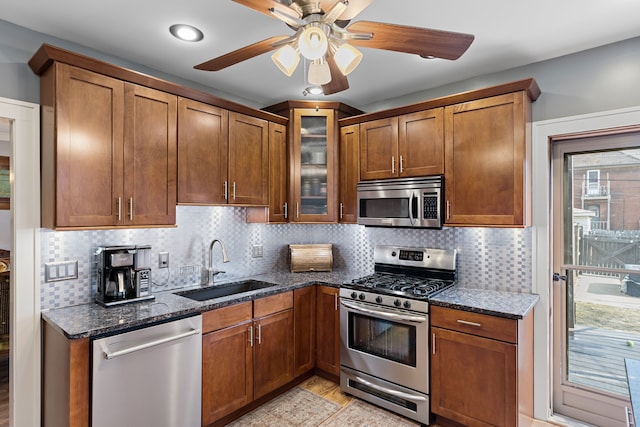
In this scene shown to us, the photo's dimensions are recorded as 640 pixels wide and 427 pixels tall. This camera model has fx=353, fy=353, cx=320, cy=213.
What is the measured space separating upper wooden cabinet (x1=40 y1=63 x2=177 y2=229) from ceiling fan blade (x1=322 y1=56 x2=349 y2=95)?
1.15 m

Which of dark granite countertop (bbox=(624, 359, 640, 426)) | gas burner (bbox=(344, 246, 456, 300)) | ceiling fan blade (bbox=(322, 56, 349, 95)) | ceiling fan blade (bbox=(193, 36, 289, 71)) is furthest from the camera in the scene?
gas burner (bbox=(344, 246, 456, 300))

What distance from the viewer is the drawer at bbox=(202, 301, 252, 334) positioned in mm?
2274

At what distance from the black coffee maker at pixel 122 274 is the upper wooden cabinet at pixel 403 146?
73.9 inches

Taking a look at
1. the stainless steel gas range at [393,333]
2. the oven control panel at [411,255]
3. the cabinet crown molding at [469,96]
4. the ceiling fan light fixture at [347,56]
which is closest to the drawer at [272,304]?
the stainless steel gas range at [393,333]

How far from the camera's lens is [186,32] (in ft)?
6.95

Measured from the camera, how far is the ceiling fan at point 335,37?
1329mm

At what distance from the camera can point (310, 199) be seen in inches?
129

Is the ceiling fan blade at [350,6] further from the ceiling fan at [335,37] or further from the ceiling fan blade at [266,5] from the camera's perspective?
the ceiling fan blade at [266,5]

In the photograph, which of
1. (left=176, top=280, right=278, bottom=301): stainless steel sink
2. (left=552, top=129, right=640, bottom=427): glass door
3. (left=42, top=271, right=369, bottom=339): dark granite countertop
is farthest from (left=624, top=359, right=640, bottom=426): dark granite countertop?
(left=176, top=280, right=278, bottom=301): stainless steel sink

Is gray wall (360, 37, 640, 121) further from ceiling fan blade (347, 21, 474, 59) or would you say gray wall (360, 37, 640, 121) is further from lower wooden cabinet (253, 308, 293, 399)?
lower wooden cabinet (253, 308, 293, 399)

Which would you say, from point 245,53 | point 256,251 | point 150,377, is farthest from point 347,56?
point 256,251

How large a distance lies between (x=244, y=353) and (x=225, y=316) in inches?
13.3

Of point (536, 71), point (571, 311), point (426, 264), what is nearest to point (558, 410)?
point (571, 311)

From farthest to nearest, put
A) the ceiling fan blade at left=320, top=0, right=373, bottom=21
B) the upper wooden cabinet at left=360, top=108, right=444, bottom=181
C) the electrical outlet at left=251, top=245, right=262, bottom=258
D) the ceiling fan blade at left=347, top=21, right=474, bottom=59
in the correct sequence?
1. the electrical outlet at left=251, top=245, right=262, bottom=258
2. the upper wooden cabinet at left=360, top=108, right=444, bottom=181
3. the ceiling fan blade at left=347, top=21, right=474, bottom=59
4. the ceiling fan blade at left=320, top=0, right=373, bottom=21
